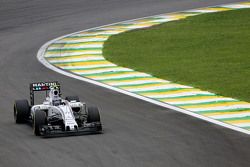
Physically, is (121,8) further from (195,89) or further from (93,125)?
(93,125)

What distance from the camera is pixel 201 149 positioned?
1645cm

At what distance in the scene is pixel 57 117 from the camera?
725 inches

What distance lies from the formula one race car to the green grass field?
17.8 feet

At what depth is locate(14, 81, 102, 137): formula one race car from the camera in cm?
1786

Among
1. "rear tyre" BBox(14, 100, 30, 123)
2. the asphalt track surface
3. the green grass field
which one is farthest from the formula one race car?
the green grass field

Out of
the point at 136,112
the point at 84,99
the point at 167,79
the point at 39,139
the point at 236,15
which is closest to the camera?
the point at 39,139

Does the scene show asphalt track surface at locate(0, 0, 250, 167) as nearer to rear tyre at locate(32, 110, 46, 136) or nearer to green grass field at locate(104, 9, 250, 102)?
rear tyre at locate(32, 110, 46, 136)

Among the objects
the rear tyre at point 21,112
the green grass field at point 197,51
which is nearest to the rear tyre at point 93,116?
the rear tyre at point 21,112

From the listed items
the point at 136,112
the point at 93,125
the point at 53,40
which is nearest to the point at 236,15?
the point at 53,40

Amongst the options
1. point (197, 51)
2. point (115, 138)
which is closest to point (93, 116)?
point (115, 138)

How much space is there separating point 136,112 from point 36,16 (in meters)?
19.9

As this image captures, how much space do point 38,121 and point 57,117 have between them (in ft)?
1.97

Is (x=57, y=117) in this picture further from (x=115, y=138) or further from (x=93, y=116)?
(x=115, y=138)

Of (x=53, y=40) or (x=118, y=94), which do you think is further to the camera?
(x=53, y=40)
